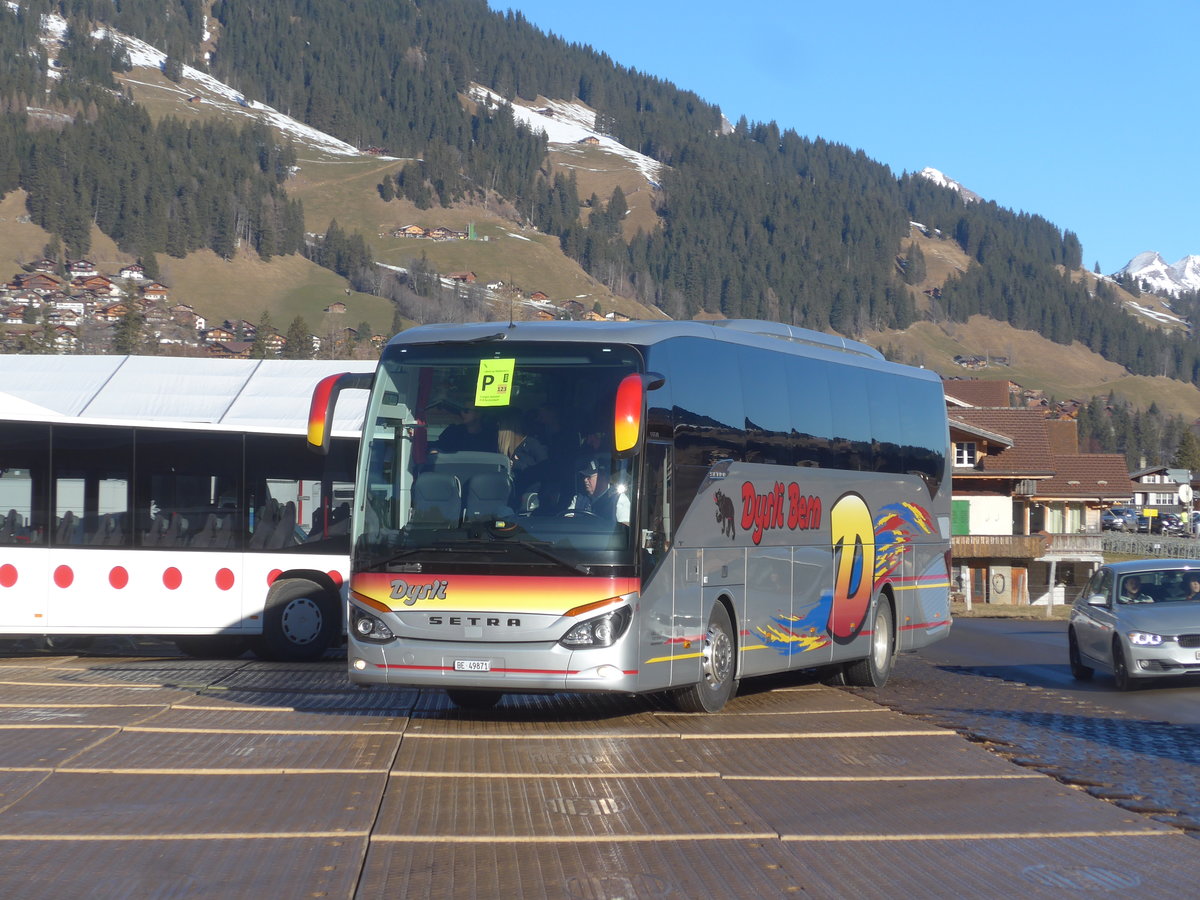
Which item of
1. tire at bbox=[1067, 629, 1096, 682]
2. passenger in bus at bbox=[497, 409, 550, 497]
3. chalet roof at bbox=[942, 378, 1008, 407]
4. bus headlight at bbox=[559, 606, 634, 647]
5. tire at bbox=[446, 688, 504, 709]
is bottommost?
tire at bbox=[1067, 629, 1096, 682]

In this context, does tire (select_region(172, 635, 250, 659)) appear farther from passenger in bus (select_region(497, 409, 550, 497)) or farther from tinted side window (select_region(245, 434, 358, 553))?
passenger in bus (select_region(497, 409, 550, 497))

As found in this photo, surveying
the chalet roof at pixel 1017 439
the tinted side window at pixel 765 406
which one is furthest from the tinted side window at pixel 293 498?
the chalet roof at pixel 1017 439

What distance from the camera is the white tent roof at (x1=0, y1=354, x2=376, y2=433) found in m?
A: 27.7

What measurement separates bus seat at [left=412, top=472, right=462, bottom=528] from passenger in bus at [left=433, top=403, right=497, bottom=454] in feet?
0.74

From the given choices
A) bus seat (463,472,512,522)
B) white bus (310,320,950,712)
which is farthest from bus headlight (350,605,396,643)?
bus seat (463,472,512,522)

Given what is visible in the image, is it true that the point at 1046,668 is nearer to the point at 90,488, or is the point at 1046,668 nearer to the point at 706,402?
the point at 706,402

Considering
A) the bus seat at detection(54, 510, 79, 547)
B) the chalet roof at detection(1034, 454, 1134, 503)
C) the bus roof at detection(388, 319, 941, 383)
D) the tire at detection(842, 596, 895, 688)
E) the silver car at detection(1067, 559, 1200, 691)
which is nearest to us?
the bus roof at detection(388, 319, 941, 383)

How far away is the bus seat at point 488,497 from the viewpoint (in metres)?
11.6

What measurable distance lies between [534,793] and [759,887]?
242cm

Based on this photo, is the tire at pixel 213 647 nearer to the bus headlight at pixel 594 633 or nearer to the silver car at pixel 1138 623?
the bus headlight at pixel 594 633

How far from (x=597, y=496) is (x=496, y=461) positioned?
2.72 feet

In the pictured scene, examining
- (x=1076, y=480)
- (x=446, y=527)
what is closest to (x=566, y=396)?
(x=446, y=527)

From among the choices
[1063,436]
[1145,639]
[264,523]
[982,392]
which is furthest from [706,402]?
[1063,436]

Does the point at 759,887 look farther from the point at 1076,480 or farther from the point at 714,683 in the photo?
the point at 1076,480
